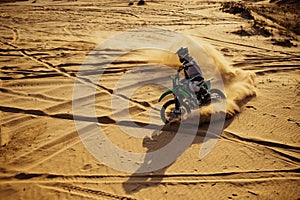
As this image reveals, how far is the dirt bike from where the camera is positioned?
17.7 feet

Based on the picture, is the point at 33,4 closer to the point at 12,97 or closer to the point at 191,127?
the point at 12,97

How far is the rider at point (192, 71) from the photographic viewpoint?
5.32 meters

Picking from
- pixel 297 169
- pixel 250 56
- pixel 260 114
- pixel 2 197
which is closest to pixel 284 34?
pixel 250 56

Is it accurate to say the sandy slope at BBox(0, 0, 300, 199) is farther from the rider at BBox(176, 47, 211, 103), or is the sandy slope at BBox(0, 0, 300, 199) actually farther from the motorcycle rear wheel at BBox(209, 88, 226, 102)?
the rider at BBox(176, 47, 211, 103)

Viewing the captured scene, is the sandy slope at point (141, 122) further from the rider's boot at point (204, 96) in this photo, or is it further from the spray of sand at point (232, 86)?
the rider's boot at point (204, 96)

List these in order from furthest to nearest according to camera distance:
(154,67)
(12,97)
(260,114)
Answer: (154,67) < (12,97) < (260,114)

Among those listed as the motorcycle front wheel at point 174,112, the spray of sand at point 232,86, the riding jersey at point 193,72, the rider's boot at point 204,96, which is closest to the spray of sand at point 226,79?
the spray of sand at point 232,86

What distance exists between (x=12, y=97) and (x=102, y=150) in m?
3.53

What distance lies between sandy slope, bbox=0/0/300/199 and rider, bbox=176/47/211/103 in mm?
612

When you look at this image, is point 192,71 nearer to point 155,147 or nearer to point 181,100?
point 181,100

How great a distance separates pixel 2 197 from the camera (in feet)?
12.9

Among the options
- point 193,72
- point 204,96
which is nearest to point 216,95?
point 204,96

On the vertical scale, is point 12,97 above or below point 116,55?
below

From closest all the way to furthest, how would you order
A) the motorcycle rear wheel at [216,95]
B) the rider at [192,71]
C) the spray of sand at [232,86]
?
the rider at [192,71] → the spray of sand at [232,86] → the motorcycle rear wheel at [216,95]
